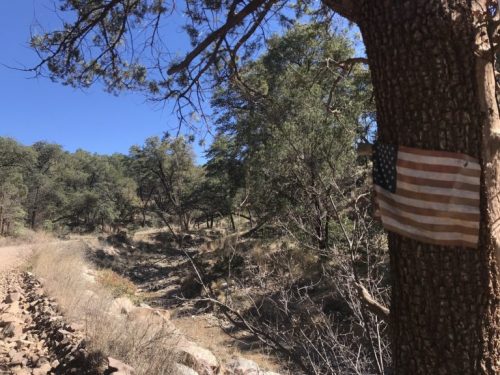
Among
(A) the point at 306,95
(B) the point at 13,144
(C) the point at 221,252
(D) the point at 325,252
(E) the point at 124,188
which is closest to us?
(D) the point at 325,252

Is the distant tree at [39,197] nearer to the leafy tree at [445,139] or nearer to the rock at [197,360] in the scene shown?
the rock at [197,360]

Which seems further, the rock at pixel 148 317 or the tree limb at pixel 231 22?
the rock at pixel 148 317

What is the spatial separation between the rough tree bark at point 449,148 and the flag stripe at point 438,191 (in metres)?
0.05

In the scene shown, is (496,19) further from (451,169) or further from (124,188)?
(124,188)

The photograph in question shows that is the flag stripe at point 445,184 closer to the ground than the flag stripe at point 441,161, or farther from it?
closer to the ground

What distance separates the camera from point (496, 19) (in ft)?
5.44

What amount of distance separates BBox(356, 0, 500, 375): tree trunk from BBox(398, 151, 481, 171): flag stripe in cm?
3

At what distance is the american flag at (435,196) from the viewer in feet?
5.24

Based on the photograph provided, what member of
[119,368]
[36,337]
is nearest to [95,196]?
[36,337]

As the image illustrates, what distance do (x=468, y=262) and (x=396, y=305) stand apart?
328mm

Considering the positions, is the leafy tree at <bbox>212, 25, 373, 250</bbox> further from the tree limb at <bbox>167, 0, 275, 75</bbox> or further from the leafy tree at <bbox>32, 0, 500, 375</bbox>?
the leafy tree at <bbox>32, 0, 500, 375</bbox>

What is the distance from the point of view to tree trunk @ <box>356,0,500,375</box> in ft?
5.23

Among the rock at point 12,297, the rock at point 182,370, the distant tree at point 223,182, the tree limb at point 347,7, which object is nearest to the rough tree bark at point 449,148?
the tree limb at point 347,7

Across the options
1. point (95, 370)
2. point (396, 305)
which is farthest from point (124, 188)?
point (396, 305)
